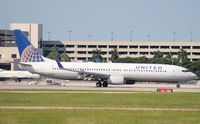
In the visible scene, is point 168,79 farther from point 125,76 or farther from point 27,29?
point 27,29

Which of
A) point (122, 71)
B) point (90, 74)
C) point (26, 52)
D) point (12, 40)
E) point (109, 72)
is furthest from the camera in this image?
point (12, 40)

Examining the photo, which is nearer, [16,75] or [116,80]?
[116,80]

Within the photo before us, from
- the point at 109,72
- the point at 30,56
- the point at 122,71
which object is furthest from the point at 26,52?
the point at 122,71

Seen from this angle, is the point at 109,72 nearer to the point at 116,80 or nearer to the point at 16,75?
the point at 116,80

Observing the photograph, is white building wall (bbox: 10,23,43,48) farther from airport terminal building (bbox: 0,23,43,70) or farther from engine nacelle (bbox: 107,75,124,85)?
engine nacelle (bbox: 107,75,124,85)

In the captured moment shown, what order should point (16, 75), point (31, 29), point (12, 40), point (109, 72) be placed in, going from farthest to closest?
point (31, 29) → point (12, 40) → point (16, 75) → point (109, 72)

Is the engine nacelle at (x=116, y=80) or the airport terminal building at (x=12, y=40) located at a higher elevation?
the airport terminal building at (x=12, y=40)

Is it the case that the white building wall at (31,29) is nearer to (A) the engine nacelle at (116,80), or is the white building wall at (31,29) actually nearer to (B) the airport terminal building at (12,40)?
(B) the airport terminal building at (12,40)

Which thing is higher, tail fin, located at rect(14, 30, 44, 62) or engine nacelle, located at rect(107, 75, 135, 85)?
tail fin, located at rect(14, 30, 44, 62)

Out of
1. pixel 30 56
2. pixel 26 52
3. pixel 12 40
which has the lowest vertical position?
pixel 30 56

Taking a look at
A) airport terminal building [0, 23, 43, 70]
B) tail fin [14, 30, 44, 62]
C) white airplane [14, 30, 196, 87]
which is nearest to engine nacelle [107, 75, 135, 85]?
white airplane [14, 30, 196, 87]

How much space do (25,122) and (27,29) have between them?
158 m

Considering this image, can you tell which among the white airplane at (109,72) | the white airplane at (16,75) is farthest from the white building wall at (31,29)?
the white airplane at (109,72)

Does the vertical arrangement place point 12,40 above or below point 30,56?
above
